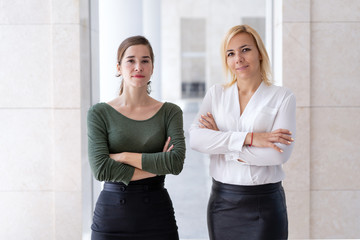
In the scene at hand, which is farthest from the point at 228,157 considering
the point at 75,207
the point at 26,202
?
the point at 26,202

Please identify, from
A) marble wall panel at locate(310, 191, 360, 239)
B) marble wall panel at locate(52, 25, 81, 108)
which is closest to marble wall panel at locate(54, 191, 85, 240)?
marble wall panel at locate(52, 25, 81, 108)

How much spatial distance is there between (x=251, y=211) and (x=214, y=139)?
1.65ft

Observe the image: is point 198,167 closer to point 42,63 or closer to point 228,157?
point 42,63

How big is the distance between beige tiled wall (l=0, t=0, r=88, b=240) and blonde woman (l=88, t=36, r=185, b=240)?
1383mm

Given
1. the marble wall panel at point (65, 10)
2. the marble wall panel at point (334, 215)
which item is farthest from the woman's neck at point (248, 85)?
the marble wall panel at point (65, 10)

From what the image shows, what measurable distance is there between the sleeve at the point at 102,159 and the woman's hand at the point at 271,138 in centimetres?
77

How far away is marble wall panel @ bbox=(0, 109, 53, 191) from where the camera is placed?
3928mm

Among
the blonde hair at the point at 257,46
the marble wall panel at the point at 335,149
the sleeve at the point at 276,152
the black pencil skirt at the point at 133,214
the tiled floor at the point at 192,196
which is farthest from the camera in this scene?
the tiled floor at the point at 192,196

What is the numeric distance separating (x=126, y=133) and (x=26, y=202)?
1.95 meters

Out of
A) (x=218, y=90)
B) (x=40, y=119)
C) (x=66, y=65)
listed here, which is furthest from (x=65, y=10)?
(x=218, y=90)

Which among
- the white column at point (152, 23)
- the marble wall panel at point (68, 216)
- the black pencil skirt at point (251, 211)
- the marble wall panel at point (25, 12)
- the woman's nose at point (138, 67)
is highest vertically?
the white column at point (152, 23)

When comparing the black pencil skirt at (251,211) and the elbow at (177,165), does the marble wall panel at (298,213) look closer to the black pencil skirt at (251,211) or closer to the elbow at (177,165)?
the black pencil skirt at (251,211)

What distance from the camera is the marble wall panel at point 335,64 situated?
383 cm

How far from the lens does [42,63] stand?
3.89 meters
